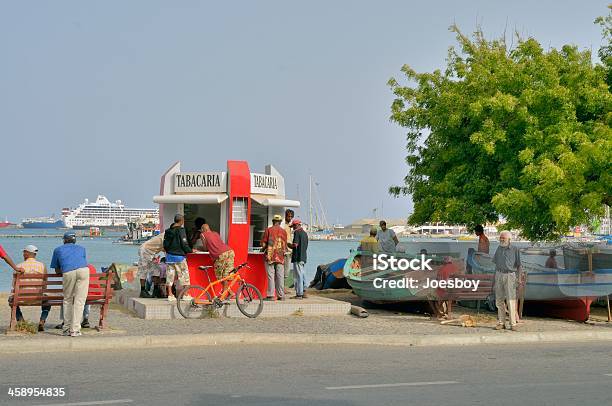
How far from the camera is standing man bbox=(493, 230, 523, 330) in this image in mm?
16594

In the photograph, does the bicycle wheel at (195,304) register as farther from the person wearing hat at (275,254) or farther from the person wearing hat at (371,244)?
the person wearing hat at (371,244)

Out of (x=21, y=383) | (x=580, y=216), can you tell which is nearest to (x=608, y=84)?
(x=580, y=216)

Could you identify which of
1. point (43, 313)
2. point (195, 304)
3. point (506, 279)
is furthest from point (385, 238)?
point (43, 313)

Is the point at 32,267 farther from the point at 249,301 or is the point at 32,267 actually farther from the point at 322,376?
the point at 322,376

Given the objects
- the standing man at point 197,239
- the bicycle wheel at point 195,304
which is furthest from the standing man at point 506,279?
the standing man at point 197,239

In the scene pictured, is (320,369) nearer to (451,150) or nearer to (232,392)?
(232,392)

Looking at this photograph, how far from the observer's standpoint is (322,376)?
36.0 feet

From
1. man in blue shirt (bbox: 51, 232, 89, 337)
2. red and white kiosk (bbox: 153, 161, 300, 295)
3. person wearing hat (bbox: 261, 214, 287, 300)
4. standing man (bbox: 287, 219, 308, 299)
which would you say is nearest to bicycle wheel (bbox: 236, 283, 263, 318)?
person wearing hat (bbox: 261, 214, 287, 300)

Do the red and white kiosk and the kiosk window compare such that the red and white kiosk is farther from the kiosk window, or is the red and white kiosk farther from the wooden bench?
the wooden bench

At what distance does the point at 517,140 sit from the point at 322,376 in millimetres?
12502

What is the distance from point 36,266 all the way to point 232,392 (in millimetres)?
6532

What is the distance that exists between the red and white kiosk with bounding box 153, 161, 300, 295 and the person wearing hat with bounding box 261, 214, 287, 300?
98 centimetres

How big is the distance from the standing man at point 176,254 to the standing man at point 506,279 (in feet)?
20.7

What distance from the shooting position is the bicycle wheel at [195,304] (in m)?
16.9
